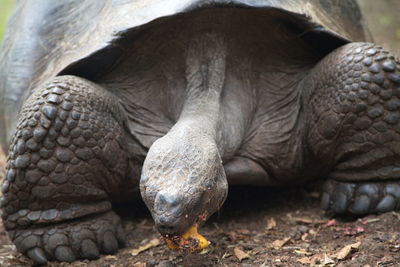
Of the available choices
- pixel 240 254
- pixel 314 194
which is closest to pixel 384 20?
pixel 314 194

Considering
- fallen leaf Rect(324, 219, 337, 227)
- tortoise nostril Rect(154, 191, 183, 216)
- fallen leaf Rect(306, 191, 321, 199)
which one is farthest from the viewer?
fallen leaf Rect(306, 191, 321, 199)

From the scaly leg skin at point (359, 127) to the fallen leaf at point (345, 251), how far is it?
58cm

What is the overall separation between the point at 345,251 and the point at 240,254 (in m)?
0.56

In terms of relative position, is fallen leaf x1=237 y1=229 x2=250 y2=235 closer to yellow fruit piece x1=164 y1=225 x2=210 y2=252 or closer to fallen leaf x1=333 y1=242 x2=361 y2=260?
fallen leaf x1=333 y1=242 x2=361 y2=260

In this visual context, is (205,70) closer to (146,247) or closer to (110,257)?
(146,247)

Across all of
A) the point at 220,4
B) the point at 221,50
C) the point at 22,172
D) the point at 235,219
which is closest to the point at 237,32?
the point at 221,50

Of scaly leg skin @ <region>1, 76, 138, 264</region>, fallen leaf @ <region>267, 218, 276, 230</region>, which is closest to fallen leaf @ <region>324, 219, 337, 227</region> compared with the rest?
fallen leaf @ <region>267, 218, 276, 230</region>

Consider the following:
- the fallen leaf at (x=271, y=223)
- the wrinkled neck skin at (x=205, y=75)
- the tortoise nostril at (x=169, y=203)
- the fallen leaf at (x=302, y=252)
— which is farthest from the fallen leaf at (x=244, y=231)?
the tortoise nostril at (x=169, y=203)

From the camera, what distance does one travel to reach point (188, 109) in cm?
379

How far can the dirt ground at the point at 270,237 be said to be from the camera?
3195mm

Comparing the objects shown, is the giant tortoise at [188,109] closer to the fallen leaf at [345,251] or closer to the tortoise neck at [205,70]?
the tortoise neck at [205,70]

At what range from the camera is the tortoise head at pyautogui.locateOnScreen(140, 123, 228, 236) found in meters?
2.76

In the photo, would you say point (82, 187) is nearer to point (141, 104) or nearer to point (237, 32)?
point (141, 104)

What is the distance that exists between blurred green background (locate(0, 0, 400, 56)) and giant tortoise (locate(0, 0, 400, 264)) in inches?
164
